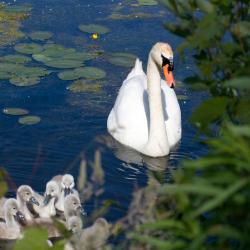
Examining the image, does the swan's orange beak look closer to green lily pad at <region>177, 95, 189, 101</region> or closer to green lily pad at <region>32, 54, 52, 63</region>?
green lily pad at <region>177, 95, 189, 101</region>

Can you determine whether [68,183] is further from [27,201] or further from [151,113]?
[151,113]

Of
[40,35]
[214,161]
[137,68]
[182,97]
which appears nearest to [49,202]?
[137,68]

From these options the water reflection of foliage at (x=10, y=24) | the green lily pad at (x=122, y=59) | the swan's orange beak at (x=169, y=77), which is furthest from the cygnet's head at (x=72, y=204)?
the water reflection of foliage at (x=10, y=24)

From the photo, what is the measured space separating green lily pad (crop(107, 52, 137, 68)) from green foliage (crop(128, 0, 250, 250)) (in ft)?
24.3

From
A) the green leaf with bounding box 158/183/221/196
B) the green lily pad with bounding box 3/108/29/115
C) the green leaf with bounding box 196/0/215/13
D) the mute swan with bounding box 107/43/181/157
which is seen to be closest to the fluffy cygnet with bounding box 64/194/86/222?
the mute swan with bounding box 107/43/181/157

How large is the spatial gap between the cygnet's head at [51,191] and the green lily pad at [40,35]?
4775mm

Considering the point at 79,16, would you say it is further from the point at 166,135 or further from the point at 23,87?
the point at 166,135

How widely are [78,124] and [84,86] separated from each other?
1.03 m

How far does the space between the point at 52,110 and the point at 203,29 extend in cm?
661

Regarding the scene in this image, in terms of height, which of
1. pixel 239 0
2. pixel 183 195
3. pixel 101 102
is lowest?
pixel 101 102

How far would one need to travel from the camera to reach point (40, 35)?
1147 centimetres

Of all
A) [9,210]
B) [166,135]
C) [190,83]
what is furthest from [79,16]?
[190,83]

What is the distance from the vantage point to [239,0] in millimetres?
3137

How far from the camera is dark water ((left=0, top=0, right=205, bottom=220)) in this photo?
7.80 meters
